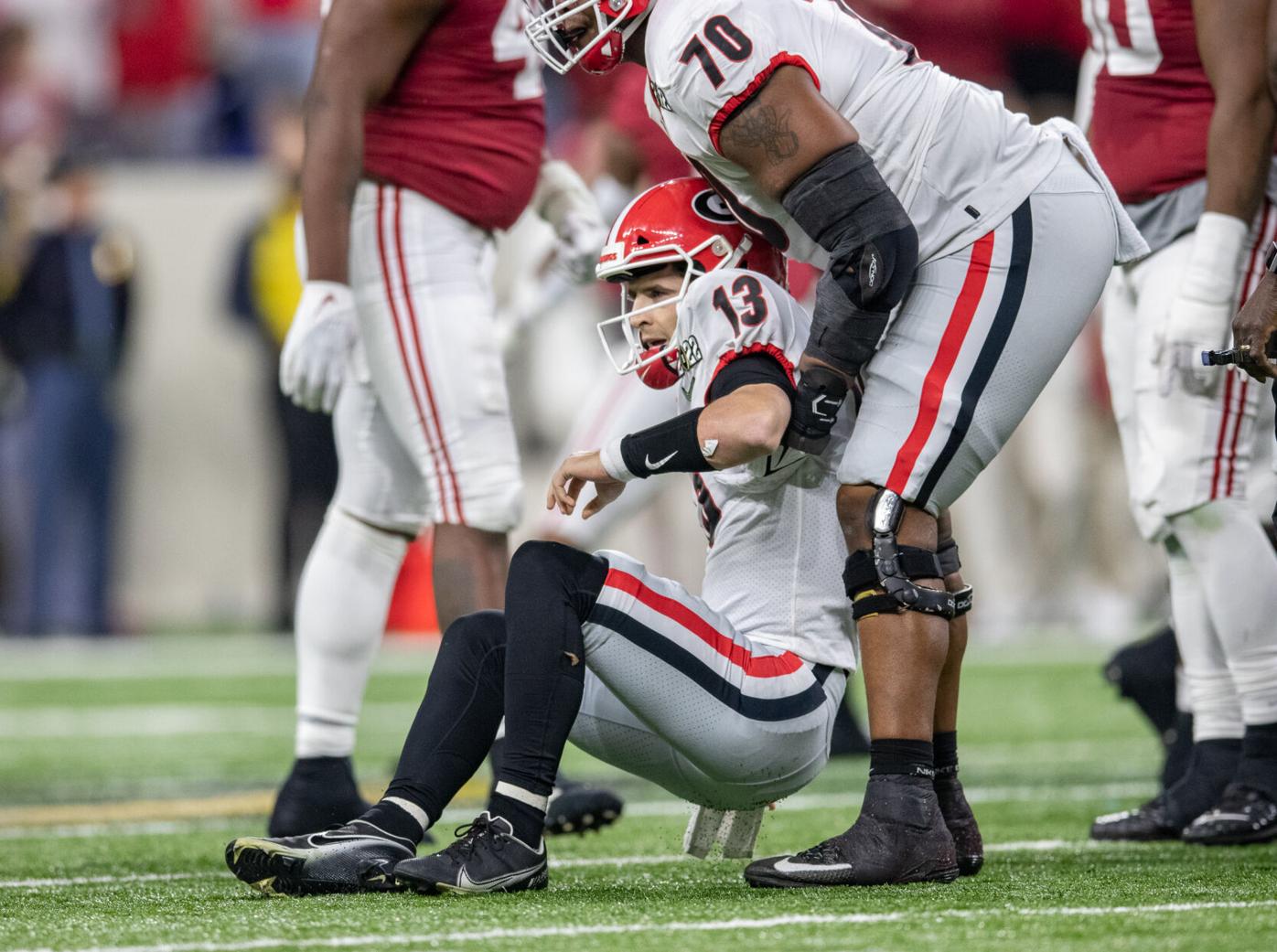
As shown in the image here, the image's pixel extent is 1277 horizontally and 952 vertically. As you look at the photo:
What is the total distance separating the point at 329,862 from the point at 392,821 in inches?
4.1

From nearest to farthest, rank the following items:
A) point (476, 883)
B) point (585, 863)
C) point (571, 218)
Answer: point (476, 883) → point (585, 863) → point (571, 218)

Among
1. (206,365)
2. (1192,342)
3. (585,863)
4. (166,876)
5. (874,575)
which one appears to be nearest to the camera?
(874,575)

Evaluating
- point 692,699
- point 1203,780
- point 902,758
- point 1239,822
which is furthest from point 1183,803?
point 692,699

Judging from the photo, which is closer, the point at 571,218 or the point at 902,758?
the point at 902,758

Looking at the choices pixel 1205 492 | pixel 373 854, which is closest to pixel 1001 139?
pixel 1205 492

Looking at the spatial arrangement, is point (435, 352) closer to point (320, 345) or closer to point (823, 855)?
point (320, 345)

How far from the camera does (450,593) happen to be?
12.0 ft

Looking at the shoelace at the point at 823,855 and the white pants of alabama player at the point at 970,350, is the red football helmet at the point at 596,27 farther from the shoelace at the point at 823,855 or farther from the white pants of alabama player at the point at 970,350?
the shoelace at the point at 823,855

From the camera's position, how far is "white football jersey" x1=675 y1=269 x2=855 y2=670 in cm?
291

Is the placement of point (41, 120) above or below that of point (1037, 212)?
above

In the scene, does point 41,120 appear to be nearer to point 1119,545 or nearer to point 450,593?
point 1119,545

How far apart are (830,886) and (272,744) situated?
133 inches

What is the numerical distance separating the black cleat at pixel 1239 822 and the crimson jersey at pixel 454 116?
68.3 inches

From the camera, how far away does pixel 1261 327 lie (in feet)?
9.74
